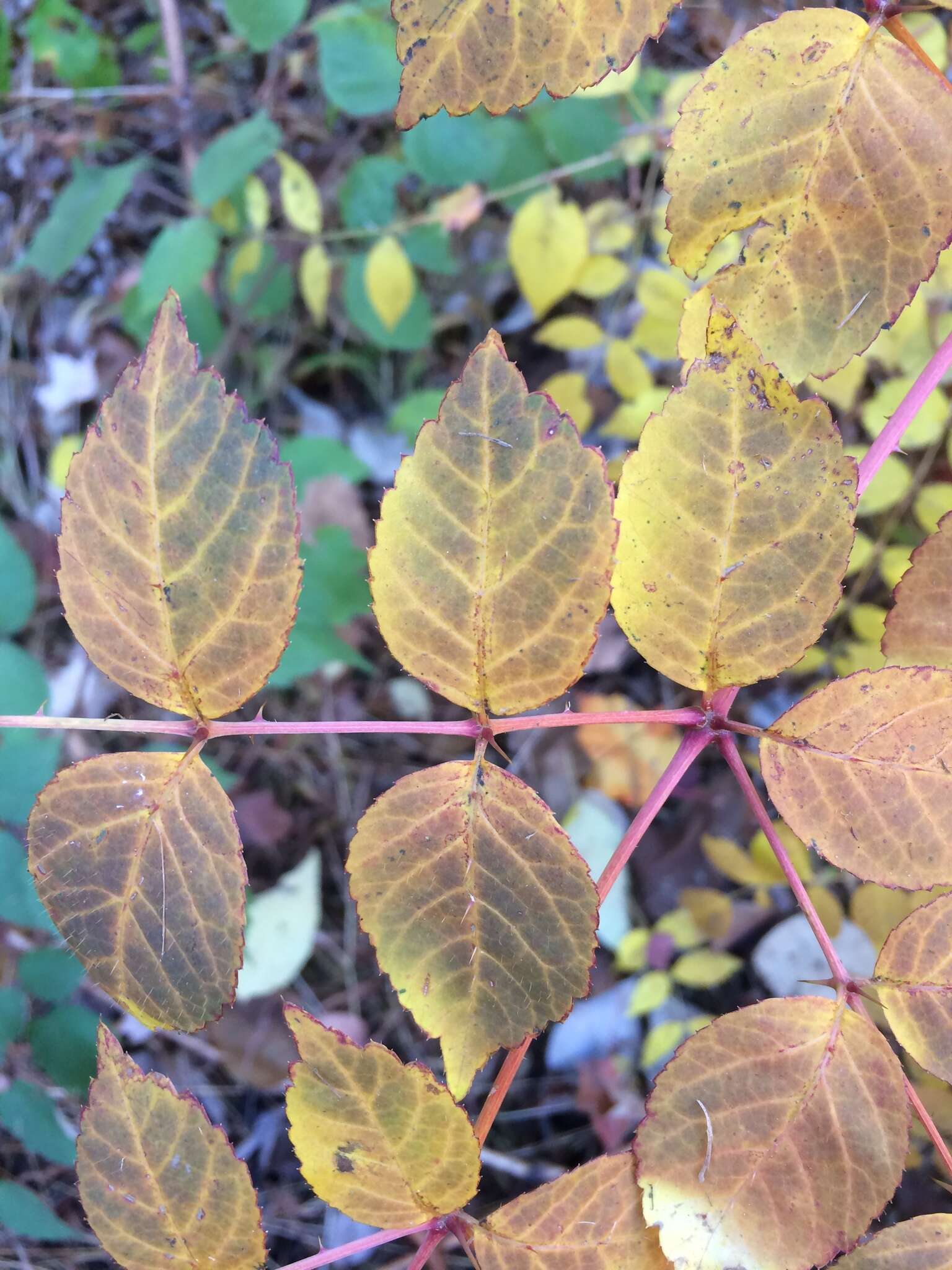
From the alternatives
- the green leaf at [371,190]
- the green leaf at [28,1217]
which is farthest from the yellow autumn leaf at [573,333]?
the green leaf at [28,1217]

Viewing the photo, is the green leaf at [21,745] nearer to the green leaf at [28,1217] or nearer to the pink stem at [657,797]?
the green leaf at [28,1217]

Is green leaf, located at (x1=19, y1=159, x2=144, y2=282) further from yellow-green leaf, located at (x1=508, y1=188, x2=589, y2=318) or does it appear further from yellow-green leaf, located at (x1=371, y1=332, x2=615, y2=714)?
yellow-green leaf, located at (x1=371, y1=332, x2=615, y2=714)

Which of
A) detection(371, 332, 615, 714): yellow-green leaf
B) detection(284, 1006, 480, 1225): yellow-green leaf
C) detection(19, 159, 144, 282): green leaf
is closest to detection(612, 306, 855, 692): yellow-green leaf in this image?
detection(371, 332, 615, 714): yellow-green leaf

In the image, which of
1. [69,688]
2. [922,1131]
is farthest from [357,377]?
[922,1131]

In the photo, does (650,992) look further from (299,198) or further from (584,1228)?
(299,198)

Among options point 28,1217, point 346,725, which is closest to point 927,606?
point 346,725

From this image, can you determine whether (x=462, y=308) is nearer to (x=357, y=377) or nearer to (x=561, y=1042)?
(x=357, y=377)
